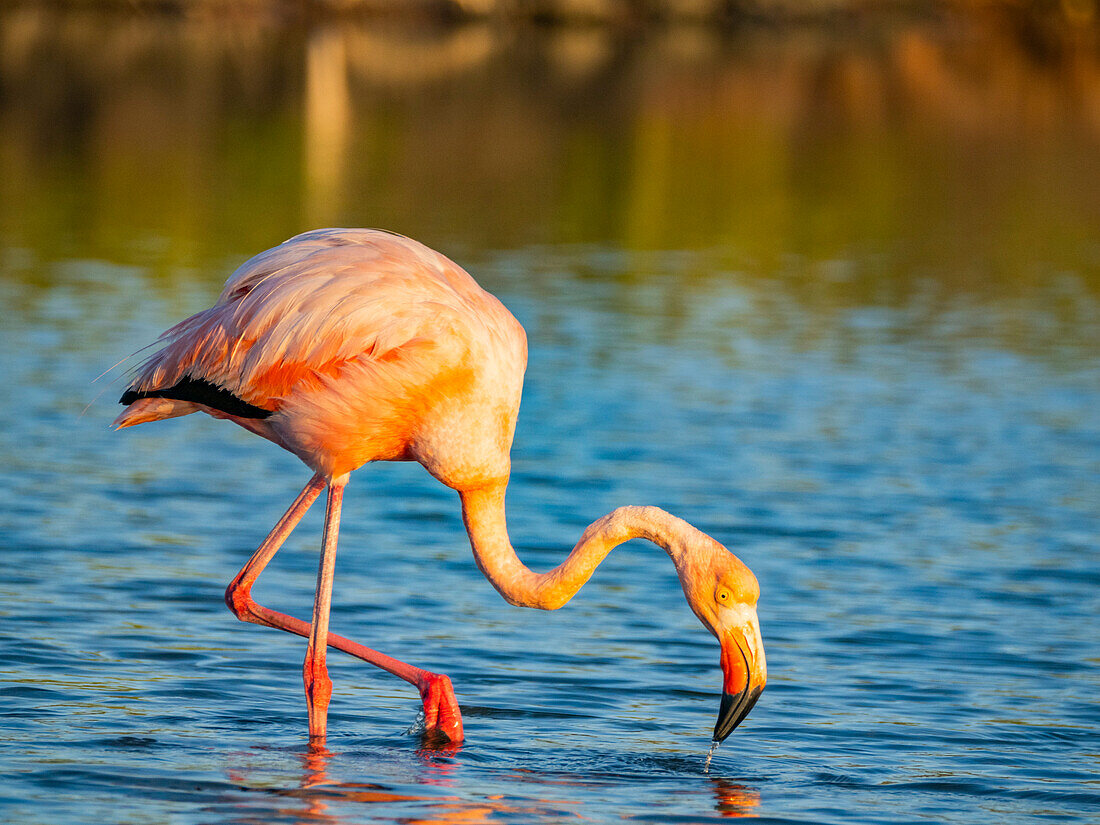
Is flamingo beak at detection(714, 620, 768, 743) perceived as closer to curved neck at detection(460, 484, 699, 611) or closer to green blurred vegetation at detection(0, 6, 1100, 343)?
curved neck at detection(460, 484, 699, 611)

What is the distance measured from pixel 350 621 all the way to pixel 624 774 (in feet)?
7.36

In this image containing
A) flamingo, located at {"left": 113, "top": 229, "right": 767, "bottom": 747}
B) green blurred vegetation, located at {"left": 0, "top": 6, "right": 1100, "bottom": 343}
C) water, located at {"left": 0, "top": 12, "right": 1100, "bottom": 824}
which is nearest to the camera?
water, located at {"left": 0, "top": 12, "right": 1100, "bottom": 824}

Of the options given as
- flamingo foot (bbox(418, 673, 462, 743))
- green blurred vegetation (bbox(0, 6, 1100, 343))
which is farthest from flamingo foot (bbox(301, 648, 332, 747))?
green blurred vegetation (bbox(0, 6, 1100, 343))

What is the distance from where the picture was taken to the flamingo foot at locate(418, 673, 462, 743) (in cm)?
719

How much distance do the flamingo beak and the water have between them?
31 cm

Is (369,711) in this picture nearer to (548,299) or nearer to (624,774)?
(624,774)

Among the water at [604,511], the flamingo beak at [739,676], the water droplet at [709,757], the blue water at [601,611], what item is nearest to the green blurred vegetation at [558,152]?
the water at [604,511]

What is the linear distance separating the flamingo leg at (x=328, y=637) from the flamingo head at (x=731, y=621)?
108cm

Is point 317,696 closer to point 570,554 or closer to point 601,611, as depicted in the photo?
point 570,554

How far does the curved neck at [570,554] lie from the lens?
7.00 m

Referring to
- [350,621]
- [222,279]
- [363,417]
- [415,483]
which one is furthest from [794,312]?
[363,417]

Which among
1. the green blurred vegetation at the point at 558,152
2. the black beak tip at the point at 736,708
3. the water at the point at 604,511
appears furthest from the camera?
the green blurred vegetation at the point at 558,152

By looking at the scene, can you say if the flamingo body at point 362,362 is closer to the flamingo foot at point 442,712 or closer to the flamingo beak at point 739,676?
the flamingo foot at point 442,712

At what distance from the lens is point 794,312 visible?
18.4 meters
